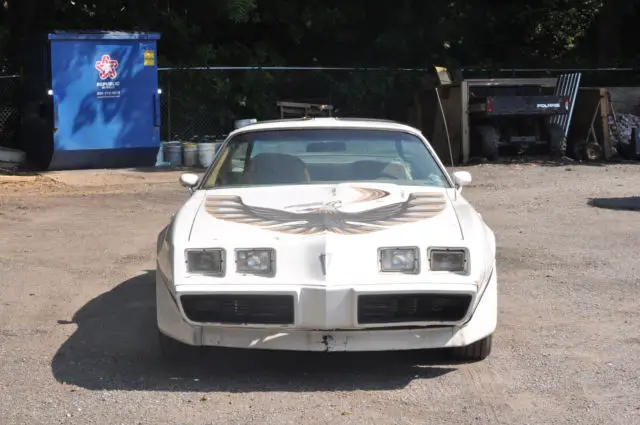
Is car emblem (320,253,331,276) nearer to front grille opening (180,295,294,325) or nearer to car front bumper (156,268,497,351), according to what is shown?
car front bumper (156,268,497,351)

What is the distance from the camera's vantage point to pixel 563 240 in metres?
10.4

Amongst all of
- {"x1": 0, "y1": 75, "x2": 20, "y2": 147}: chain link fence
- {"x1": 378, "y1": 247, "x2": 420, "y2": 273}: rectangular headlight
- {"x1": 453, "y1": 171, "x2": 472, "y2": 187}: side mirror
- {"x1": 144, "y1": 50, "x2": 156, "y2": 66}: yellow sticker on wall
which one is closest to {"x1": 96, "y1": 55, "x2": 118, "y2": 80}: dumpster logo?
{"x1": 144, "y1": 50, "x2": 156, "y2": 66}: yellow sticker on wall

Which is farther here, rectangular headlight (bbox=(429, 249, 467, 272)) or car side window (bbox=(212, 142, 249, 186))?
car side window (bbox=(212, 142, 249, 186))

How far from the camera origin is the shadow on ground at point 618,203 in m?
12.7

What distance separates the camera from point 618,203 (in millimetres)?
13133

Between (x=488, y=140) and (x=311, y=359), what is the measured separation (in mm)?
12918

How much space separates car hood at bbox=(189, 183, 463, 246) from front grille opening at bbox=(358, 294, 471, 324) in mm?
329

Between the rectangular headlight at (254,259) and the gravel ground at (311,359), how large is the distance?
0.67 meters

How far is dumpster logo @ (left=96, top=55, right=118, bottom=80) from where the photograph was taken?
1723 centimetres

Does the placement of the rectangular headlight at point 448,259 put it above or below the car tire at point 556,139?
above

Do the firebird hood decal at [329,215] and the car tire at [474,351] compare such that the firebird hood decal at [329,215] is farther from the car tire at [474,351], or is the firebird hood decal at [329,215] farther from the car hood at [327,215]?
the car tire at [474,351]

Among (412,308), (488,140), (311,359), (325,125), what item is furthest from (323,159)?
(488,140)

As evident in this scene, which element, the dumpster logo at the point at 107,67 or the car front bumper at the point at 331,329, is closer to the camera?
the car front bumper at the point at 331,329

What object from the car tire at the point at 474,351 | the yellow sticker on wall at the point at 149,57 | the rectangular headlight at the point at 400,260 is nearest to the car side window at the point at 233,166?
the rectangular headlight at the point at 400,260
